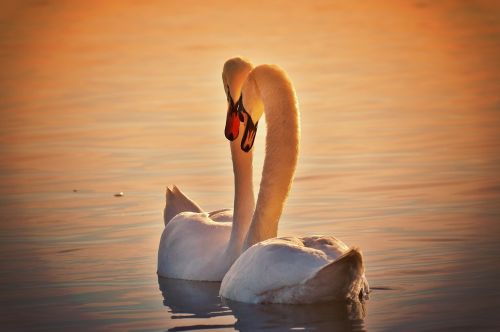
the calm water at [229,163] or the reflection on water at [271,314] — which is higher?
the calm water at [229,163]

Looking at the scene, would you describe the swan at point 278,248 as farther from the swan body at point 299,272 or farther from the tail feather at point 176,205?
the tail feather at point 176,205

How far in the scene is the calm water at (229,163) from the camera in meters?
10.1

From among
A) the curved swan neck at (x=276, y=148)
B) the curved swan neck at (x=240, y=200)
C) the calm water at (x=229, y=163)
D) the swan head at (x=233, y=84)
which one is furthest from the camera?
the swan head at (x=233, y=84)

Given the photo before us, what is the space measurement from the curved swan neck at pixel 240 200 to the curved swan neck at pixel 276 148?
0.32m

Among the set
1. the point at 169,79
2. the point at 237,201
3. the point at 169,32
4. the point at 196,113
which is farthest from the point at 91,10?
the point at 237,201

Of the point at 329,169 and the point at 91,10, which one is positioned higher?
the point at 91,10

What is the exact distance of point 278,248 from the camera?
385 inches

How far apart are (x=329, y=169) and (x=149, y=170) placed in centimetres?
184

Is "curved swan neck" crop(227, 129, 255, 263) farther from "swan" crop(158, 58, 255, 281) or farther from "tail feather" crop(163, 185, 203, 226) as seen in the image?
"tail feather" crop(163, 185, 203, 226)

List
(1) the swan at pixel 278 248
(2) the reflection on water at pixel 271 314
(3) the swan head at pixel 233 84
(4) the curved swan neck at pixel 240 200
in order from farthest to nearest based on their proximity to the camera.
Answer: (3) the swan head at pixel 233 84 < (4) the curved swan neck at pixel 240 200 < (1) the swan at pixel 278 248 < (2) the reflection on water at pixel 271 314

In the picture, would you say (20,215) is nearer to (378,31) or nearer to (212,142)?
(212,142)

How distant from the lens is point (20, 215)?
539 inches

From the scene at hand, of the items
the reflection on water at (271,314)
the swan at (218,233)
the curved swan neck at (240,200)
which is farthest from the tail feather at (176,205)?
the reflection on water at (271,314)

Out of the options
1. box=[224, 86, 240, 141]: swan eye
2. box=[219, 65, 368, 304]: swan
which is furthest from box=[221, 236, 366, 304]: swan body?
box=[224, 86, 240, 141]: swan eye
